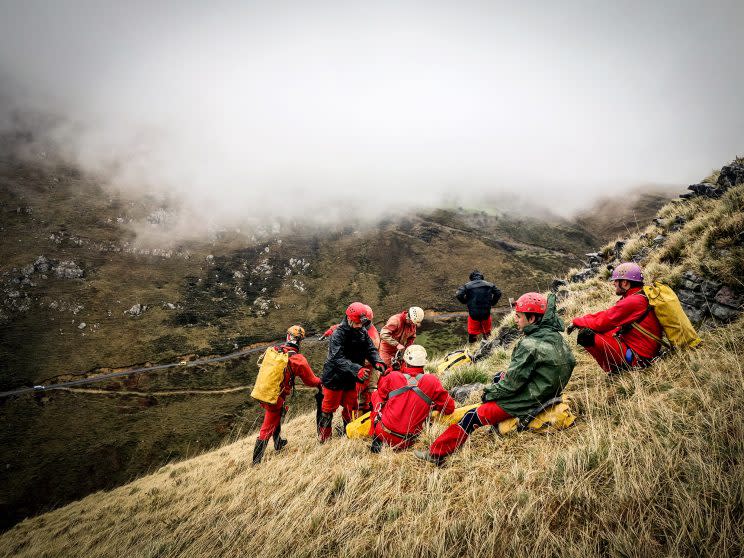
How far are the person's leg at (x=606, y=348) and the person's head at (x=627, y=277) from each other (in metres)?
0.79

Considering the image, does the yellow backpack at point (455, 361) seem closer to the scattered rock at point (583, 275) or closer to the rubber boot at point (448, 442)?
the rubber boot at point (448, 442)

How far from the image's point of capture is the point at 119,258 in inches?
4894

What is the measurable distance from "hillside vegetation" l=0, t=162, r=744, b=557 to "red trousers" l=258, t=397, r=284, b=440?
79.0 inches

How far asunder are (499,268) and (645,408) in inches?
5457

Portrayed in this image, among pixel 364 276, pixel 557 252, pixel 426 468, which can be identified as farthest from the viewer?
pixel 557 252

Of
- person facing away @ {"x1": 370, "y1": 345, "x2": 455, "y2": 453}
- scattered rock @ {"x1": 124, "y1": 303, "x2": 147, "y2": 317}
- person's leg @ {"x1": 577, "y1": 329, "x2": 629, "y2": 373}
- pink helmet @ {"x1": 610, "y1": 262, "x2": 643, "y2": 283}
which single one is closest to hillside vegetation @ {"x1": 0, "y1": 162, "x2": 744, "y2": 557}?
person's leg @ {"x1": 577, "y1": 329, "x2": 629, "y2": 373}

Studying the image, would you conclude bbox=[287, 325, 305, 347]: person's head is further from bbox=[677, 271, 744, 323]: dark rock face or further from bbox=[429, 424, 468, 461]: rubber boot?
bbox=[677, 271, 744, 323]: dark rock face

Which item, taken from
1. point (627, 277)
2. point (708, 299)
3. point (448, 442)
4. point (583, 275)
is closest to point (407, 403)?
point (448, 442)

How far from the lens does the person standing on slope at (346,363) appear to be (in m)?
7.09

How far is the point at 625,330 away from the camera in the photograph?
16.0 feet

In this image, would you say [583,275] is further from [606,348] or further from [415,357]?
[415,357]

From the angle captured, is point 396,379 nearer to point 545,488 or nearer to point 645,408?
point 545,488

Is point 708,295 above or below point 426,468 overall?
above

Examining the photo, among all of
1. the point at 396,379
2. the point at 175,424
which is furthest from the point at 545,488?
the point at 175,424
